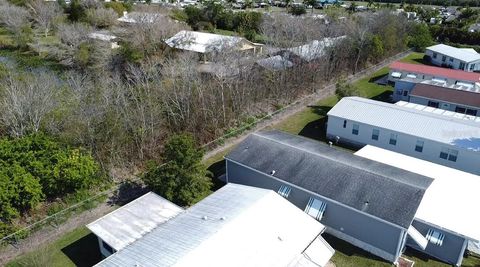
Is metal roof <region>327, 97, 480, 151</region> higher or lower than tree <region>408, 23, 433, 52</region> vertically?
lower

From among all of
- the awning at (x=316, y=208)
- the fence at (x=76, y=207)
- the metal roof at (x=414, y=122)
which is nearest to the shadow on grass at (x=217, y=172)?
the fence at (x=76, y=207)

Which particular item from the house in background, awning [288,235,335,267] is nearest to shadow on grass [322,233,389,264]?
awning [288,235,335,267]

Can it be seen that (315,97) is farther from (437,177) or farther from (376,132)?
(437,177)

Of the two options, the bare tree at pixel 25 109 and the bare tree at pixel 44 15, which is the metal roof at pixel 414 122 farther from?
the bare tree at pixel 44 15

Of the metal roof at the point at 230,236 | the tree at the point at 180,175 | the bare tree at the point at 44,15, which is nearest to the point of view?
the metal roof at the point at 230,236

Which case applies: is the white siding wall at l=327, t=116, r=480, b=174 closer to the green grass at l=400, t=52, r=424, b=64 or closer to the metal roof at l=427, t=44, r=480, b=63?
the metal roof at l=427, t=44, r=480, b=63

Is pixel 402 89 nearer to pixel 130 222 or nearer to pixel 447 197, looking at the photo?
pixel 447 197

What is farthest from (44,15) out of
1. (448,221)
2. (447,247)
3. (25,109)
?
(447,247)
